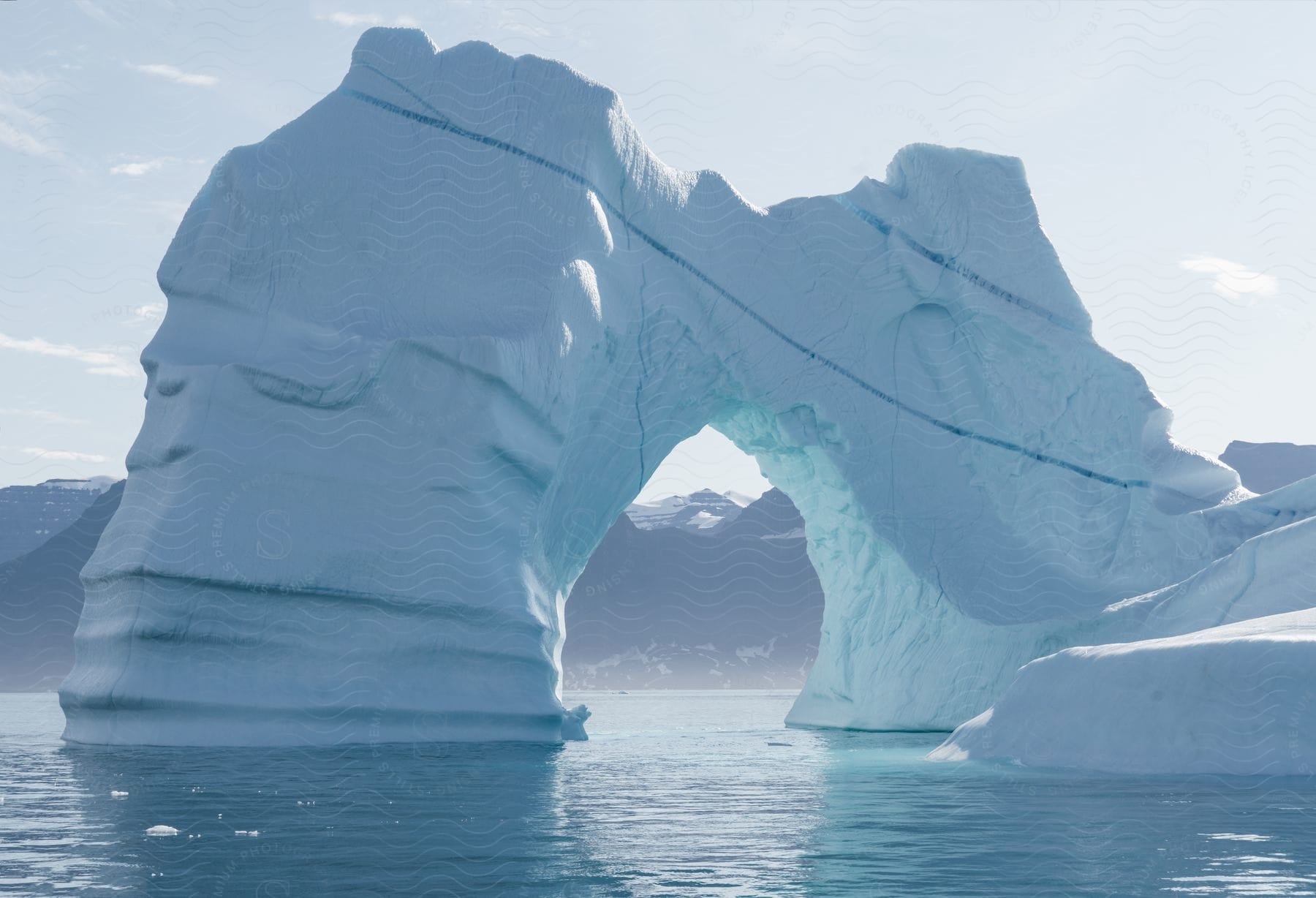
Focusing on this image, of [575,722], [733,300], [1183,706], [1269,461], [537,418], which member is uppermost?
[1269,461]

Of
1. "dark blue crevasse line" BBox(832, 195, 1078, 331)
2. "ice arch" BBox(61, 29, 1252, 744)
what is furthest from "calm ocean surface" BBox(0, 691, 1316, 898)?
"dark blue crevasse line" BBox(832, 195, 1078, 331)

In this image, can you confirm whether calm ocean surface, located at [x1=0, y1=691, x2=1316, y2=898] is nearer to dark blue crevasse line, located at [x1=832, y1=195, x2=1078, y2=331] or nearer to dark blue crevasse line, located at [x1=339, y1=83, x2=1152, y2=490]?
dark blue crevasse line, located at [x1=339, y1=83, x2=1152, y2=490]

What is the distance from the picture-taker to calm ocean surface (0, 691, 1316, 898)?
516 cm

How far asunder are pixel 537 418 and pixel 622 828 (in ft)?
23.6

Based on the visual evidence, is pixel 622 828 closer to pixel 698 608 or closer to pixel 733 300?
pixel 733 300

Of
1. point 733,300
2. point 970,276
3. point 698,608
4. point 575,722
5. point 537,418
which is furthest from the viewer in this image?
point 698,608

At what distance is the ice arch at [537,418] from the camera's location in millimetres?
12398

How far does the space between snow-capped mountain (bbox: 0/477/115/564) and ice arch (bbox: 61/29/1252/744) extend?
53.0 feet

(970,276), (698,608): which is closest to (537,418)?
(970,276)

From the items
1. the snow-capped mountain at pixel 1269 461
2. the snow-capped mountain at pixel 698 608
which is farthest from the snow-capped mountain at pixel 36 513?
the snow-capped mountain at pixel 1269 461

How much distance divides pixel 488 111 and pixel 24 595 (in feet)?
65.4

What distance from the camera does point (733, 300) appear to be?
17.1 m

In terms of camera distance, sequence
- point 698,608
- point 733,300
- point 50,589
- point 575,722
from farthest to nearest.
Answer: point 698,608 < point 50,589 < point 733,300 < point 575,722

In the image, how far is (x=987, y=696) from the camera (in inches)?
669
